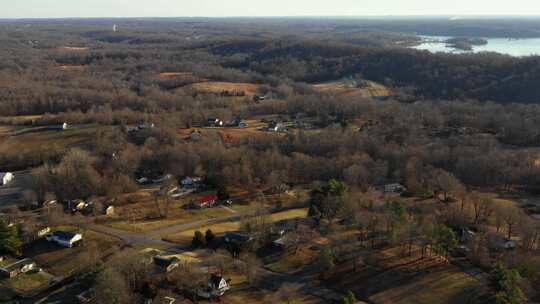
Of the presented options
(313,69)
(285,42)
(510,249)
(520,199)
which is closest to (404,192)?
(520,199)

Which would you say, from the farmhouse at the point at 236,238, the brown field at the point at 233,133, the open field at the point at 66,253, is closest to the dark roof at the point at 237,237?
the farmhouse at the point at 236,238

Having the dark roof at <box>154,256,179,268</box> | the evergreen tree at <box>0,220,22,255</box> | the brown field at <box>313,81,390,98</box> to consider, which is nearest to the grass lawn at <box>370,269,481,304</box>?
the dark roof at <box>154,256,179,268</box>

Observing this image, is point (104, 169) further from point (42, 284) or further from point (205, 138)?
point (42, 284)

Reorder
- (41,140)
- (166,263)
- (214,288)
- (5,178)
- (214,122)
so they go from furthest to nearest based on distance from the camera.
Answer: (214,122) → (41,140) → (5,178) → (166,263) → (214,288)

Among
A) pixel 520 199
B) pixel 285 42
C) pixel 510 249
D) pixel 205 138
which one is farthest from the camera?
pixel 285 42

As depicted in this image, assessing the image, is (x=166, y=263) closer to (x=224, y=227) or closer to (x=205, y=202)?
(x=224, y=227)

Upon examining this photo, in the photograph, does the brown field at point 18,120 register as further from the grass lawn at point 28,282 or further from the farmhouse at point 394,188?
the farmhouse at point 394,188

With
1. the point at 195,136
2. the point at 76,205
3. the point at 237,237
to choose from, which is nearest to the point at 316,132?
the point at 195,136
